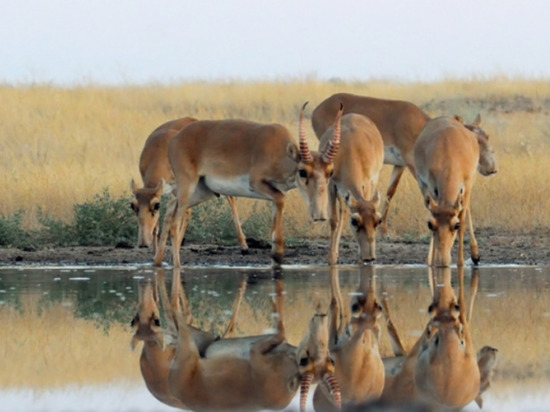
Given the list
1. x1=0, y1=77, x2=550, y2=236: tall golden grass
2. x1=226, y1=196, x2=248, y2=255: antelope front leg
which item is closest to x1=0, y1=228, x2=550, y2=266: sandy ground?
x1=226, y1=196, x2=248, y2=255: antelope front leg

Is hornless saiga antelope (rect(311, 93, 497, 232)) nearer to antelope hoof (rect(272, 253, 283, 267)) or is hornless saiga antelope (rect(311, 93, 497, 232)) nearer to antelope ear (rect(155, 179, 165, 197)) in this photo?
antelope ear (rect(155, 179, 165, 197))

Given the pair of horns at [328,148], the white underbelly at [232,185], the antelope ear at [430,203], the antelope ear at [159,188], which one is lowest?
the antelope ear at [159,188]

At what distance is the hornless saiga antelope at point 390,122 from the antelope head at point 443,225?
4.52 metres

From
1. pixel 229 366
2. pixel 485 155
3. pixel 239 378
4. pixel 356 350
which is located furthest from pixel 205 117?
pixel 239 378

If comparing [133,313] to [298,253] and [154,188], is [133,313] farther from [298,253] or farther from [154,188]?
[298,253]

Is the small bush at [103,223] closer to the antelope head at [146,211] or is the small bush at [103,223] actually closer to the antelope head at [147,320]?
the antelope head at [146,211]

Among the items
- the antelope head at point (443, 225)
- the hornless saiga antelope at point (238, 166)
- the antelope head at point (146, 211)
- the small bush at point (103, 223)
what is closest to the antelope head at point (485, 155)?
the hornless saiga antelope at point (238, 166)

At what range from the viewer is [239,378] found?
7.64 m

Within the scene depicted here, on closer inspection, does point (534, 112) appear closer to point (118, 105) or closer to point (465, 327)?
point (118, 105)

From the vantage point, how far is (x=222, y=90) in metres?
35.8

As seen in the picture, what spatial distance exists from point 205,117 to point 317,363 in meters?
23.5

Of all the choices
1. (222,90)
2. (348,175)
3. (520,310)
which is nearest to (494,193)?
(348,175)

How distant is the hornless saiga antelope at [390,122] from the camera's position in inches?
711

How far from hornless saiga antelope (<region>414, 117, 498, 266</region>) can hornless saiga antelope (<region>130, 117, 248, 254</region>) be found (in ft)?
9.03
